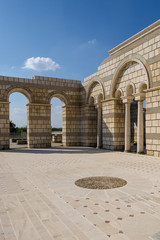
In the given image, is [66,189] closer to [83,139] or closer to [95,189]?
[95,189]

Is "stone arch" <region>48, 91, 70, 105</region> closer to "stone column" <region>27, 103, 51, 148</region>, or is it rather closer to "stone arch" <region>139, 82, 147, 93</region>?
"stone column" <region>27, 103, 51, 148</region>

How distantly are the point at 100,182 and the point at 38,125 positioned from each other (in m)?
12.1

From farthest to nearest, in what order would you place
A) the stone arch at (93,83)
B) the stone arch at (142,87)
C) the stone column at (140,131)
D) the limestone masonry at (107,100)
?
the stone arch at (93,83), the stone column at (140,131), the stone arch at (142,87), the limestone masonry at (107,100)

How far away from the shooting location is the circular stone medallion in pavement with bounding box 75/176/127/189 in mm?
5535

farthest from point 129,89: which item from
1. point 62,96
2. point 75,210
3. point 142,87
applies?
point 75,210

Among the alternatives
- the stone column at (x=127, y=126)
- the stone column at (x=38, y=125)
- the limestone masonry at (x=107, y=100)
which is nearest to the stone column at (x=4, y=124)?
the limestone masonry at (x=107, y=100)

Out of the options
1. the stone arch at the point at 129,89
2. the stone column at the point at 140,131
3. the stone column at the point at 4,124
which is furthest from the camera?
the stone column at the point at 4,124

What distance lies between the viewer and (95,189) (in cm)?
528

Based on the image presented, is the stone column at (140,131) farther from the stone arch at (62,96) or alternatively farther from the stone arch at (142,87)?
the stone arch at (62,96)

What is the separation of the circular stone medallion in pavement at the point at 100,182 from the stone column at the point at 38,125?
1143 centimetres

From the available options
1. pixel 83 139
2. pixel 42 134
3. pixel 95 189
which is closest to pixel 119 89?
pixel 83 139

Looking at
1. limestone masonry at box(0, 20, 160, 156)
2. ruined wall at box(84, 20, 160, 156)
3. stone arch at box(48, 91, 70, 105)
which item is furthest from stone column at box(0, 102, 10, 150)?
ruined wall at box(84, 20, 160, 156)

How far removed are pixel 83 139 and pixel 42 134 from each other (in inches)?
150

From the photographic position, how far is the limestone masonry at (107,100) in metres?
11.6
